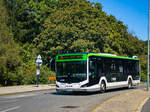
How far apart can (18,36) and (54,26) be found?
956cm

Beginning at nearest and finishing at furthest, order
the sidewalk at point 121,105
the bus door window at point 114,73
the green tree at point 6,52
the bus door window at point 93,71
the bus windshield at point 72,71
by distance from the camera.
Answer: the sidewalk at point 121,105, the bus windshield at point 72,71, the bus door window at point 93,71, the bus door window at point 114,73, the green tree at point 6,52

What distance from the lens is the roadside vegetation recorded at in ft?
114

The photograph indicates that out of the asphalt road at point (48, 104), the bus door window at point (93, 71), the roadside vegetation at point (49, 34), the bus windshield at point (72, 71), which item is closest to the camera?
the asphalt road at point (48, 104)

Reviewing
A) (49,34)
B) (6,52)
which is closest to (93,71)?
(6,52)

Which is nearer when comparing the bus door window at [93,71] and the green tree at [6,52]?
the bus door window at [93,71]

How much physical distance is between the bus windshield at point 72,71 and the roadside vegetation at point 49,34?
12.8 metres

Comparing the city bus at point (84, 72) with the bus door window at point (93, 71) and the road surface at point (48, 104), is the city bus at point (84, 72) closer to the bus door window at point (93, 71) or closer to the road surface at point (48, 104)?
the bus door window at point (93, 71)

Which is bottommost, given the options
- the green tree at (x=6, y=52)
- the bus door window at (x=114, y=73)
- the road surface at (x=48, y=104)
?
the road surface at (x=48, y=104)

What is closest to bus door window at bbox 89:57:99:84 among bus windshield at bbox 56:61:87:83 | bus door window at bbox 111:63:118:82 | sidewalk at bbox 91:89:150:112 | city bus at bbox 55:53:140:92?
city bus at bbox 55:53:140:92

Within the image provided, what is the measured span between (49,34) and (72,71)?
23.8 m

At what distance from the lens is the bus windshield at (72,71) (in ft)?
63.7

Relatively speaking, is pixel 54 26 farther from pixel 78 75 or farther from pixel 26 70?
pixel 78 75

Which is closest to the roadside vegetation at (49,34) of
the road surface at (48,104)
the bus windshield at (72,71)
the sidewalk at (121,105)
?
the bus windshield at (72,71)

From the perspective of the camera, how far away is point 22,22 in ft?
168
